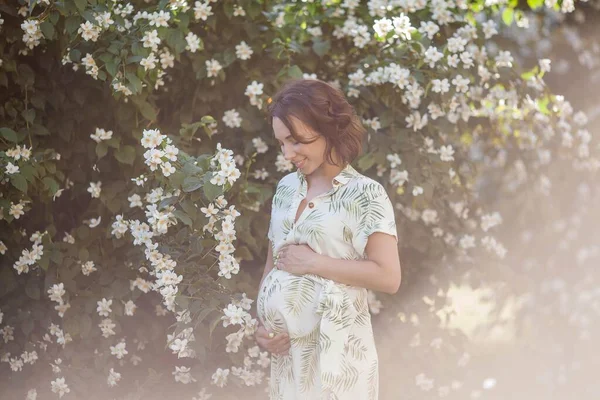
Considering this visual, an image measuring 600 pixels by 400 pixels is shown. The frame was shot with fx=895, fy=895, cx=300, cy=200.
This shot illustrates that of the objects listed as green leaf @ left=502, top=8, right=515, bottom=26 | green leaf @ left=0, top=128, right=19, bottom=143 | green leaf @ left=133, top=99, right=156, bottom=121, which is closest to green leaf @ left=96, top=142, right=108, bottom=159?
green leaf @ left=133, top=99, right=156, bottom=121

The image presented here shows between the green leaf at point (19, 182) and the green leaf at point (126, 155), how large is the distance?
354mm

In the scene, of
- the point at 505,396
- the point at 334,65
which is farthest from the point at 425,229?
the point at 505,396

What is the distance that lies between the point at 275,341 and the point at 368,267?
34 cm

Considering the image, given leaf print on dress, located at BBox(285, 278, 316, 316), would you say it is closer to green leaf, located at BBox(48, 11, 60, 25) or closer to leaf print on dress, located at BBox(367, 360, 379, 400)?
leaf print on dress, located at BBox(367, 360, 379, 400)

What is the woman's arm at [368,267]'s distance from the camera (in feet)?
7.45

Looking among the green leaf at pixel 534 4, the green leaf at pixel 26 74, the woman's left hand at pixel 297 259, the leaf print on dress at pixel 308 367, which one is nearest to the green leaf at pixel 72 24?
the green leaf at pixel 26 74

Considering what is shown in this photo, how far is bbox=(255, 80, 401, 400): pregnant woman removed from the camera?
2.29m

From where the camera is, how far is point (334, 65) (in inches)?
146

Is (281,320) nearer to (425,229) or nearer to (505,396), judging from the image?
(425,229)

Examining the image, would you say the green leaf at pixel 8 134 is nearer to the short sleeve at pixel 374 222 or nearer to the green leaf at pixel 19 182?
the green leaf at pixel 19 182

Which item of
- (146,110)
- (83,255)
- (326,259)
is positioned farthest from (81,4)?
(326,259)

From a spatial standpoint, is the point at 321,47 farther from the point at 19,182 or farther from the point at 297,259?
the point at 297,259

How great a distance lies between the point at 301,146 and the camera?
231 centimetres

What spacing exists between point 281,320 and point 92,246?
124 cm
